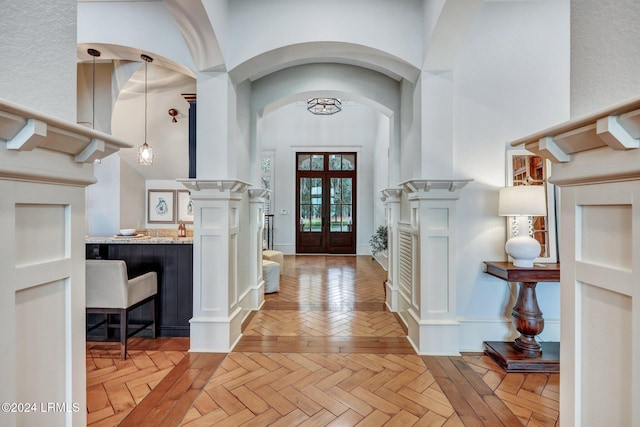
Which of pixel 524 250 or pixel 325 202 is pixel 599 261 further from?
pixel 325 202

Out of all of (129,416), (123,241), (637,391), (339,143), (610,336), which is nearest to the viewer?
(637,391)

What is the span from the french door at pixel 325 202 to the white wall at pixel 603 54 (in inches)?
305

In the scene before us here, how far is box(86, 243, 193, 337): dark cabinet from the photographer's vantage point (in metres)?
3.05

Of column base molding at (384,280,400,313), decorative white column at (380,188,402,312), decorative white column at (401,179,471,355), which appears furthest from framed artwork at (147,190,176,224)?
decorative white column at (401,179,471,355)

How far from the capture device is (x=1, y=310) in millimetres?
724

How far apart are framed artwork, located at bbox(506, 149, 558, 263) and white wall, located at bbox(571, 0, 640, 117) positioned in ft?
6.66

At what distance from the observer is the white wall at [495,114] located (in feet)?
9.07

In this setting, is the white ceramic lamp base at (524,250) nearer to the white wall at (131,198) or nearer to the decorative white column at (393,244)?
the decorative white column at (393,244)

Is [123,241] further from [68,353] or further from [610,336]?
[610,336]

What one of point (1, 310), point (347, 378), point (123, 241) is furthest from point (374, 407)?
point (123, 241)

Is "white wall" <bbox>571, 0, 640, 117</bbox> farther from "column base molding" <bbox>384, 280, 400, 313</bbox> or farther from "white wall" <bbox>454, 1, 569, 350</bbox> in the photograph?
"column base molding" <bbox>384, 280, 400, 313</bbox>

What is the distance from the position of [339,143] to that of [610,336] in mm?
8081

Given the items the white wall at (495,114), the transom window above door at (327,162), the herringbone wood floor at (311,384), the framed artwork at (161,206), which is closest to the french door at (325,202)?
the transom window above door at (327,162)

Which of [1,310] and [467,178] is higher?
[467,178]
